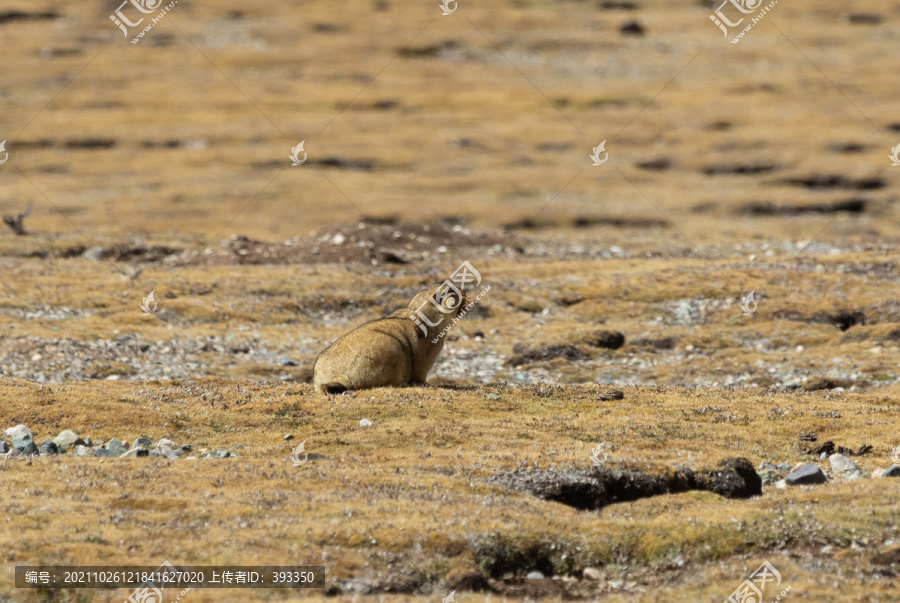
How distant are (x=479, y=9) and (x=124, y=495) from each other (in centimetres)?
18930

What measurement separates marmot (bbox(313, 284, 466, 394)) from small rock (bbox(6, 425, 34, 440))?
22.8 ft

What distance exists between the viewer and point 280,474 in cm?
1906

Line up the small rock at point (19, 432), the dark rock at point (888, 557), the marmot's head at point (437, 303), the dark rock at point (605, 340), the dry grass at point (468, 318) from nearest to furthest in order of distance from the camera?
1. the dark rock at point (888, 557)
2. the dry grass at point (468, 318)
3. the small rock at point (19, 432)
4. the marmot's head at point (437, 303)
5. the dark rock at point (605, 340)

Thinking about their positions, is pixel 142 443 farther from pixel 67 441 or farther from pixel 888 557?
pixel 888 557

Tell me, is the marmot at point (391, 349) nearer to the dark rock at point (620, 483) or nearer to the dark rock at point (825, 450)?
the dark rock at point (620, 483)

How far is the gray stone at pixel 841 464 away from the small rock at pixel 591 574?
7887 millimetres

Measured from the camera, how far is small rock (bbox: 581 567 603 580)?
51.3 ft

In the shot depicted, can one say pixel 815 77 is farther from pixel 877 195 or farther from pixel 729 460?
pixel 729 460

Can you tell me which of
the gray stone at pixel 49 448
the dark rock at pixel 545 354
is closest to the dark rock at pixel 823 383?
the dark rock at pixel 545 354

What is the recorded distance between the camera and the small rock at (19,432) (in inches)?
856

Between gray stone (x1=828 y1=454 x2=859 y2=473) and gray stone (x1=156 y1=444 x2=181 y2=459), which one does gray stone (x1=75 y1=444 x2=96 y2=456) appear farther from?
gray stone (x1=828 y1=454 x2=859 y2=473)

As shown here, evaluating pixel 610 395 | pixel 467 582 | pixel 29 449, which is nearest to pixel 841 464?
pixel 610 395

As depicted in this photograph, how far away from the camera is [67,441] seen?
21.9 m

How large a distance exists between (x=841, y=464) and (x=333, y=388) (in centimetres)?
1214
